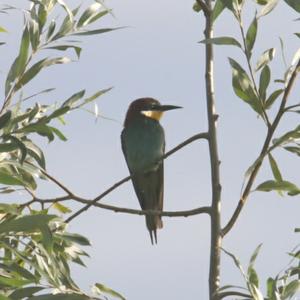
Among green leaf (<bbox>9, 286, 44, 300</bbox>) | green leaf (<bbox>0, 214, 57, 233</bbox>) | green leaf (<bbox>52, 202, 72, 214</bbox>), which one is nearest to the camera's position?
green leaf (<bbox>0, 214, 57, 233</bbox>)

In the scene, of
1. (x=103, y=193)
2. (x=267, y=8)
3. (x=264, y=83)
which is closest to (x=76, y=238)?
(x=103, y=193)

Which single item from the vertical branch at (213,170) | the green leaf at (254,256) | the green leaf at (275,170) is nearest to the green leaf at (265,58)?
the vertical branch at (213,170)

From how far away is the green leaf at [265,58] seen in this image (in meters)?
2.61

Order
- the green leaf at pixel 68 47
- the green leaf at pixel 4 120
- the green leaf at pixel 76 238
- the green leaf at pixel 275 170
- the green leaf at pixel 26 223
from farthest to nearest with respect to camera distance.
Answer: the green leaf at pixel 68 47, the green leaf at pixel 275 170, the green leaf at pixel 76 238, the green leaf at pixel 4 120, the green leaf at pixel 26 223

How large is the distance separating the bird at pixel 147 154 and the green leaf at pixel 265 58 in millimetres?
2345

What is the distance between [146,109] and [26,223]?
3.55 metres

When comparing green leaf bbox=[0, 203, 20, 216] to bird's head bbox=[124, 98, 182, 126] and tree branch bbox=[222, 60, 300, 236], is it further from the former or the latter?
bird's head bbox=[124, 98, 182, 126]

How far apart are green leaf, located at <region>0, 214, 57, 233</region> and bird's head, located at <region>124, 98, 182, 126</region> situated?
3352mm

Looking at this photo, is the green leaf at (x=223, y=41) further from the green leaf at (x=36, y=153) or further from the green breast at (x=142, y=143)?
the green breast at (x=142, y=143)

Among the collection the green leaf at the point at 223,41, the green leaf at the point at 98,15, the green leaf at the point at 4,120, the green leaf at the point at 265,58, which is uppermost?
the green leaf at the point at 98,15

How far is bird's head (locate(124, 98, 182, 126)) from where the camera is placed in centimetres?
555

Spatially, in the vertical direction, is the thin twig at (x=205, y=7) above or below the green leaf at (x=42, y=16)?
below

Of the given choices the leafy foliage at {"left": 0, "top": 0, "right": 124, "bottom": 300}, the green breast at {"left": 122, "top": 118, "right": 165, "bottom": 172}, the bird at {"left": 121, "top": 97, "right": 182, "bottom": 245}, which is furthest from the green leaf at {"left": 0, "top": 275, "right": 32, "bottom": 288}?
the green breast at {"left": 122, "top": 118, "right": 165, "bottom": 172}

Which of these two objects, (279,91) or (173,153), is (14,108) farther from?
(279,91)
